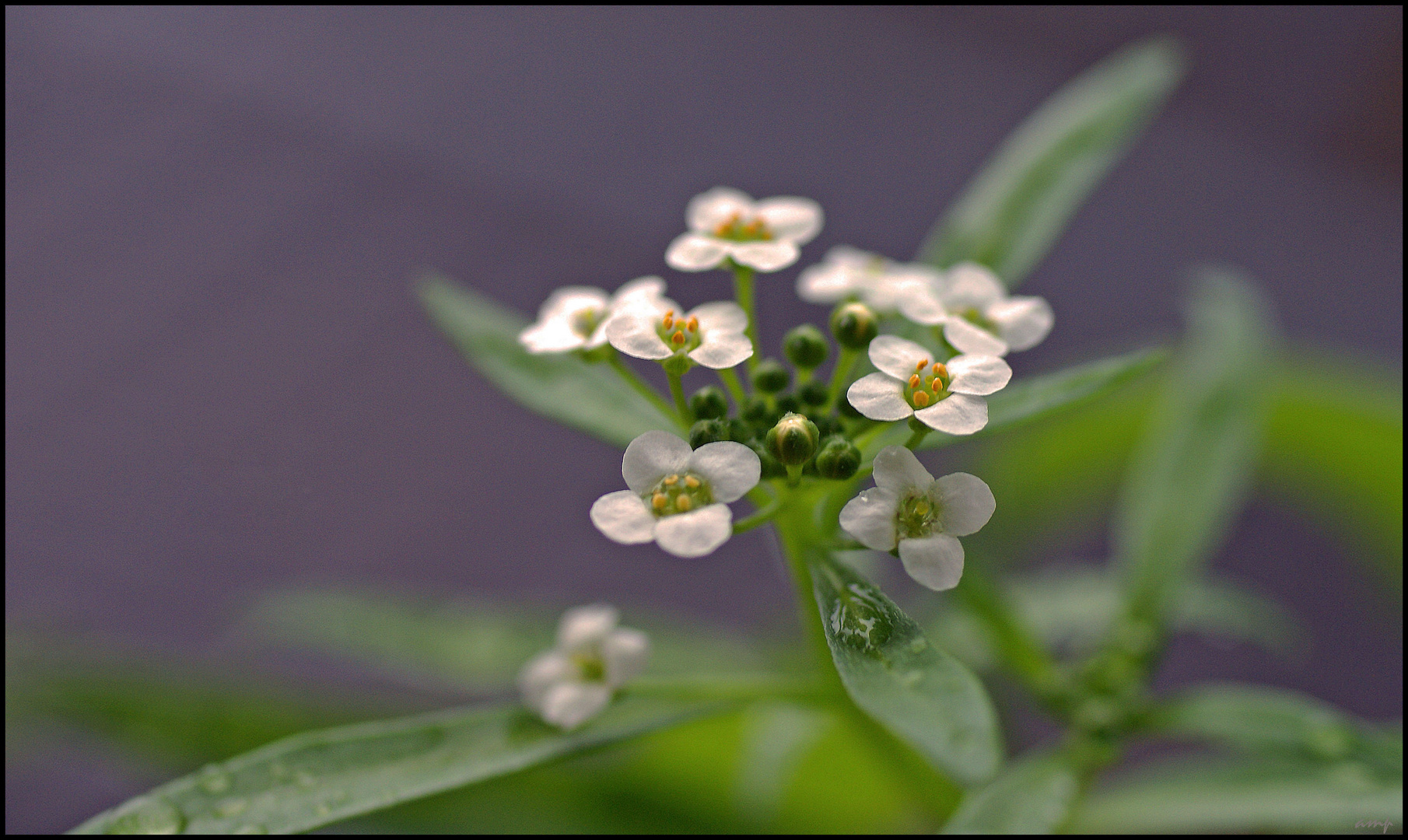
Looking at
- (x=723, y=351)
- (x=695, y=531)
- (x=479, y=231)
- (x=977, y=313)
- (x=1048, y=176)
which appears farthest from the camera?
(x=479, y=231)

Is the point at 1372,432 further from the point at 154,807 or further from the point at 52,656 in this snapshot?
the point at 52,656

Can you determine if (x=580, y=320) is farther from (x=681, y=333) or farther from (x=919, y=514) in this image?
(x=919, y=514)

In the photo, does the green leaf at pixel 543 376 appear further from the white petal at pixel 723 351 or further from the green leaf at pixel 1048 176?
the green leaf at pixel 1048 176

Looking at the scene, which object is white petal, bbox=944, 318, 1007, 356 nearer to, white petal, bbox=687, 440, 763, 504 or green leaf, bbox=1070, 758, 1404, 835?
white petal, bbox=687, 440, 763, 504

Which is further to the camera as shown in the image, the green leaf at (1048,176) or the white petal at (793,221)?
the green leaf at (1048,176)

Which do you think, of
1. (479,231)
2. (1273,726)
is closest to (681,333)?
(1273,726)

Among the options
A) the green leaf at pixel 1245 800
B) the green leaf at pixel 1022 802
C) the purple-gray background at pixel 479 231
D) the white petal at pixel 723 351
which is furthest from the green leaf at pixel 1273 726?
the purple-gray background at pixel 479 231
